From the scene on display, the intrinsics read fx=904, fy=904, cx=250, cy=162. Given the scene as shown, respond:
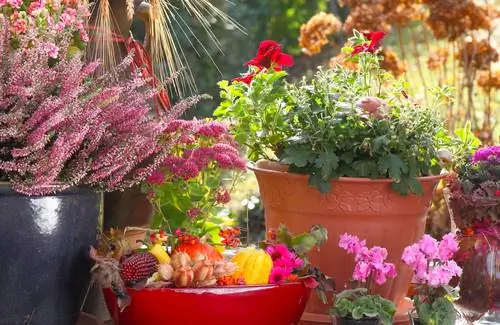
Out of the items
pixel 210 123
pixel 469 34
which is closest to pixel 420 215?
pixel 210 123

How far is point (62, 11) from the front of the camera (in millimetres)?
2072

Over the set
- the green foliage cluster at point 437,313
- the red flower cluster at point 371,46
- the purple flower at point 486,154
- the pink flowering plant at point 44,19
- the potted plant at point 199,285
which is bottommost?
the green foliage cluster at point 437,313

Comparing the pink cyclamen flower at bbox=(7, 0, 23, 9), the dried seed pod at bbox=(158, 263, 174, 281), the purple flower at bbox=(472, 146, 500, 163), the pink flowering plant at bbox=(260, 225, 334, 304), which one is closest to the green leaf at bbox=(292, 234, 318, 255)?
the pink flowering plant at bbox=(260, 225, 334, 304)

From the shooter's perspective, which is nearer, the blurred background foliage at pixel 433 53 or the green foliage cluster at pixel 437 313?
the green foliage cluster at pixel 437 313

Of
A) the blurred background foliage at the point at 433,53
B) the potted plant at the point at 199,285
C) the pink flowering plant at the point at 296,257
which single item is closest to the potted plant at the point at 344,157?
the pink flowering plant at the point at 296,257

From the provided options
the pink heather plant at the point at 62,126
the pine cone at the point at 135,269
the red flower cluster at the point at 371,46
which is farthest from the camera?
the red flower cluster at the point at 371,46

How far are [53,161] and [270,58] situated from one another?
889 mm

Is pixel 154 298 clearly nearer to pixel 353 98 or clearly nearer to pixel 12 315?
pixel 12 315

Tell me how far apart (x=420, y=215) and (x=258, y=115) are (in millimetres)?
468

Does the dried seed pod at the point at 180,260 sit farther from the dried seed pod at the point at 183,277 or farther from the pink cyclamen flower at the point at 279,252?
the pink cyclamen flower at the point at 279,252

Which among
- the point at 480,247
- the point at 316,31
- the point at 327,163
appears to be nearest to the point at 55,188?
the point at 327,163

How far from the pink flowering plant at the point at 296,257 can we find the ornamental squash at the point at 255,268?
0.6 inches

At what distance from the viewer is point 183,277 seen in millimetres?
1817

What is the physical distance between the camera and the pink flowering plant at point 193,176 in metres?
2.03
